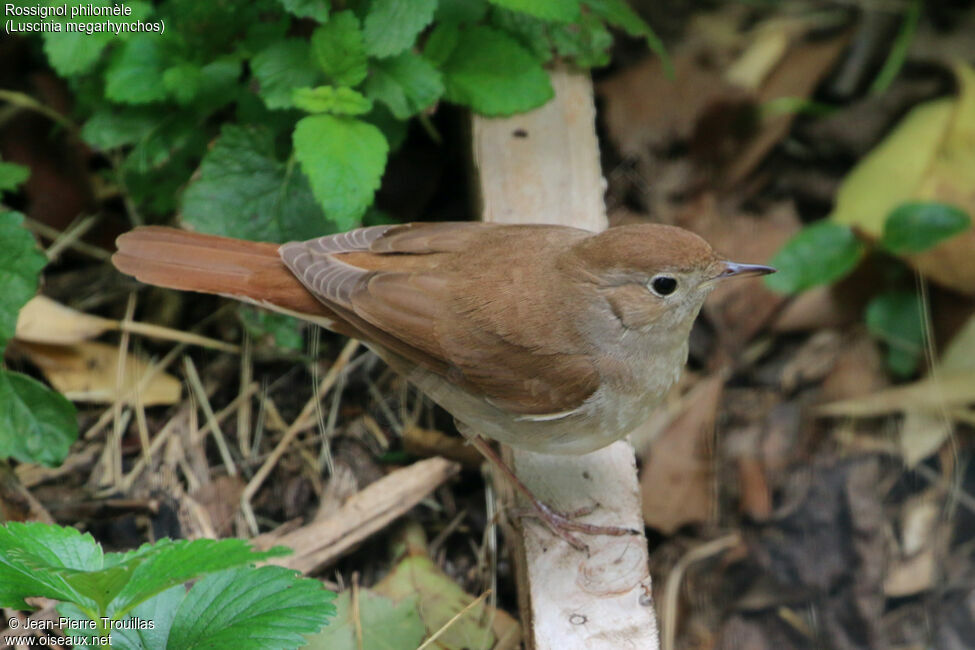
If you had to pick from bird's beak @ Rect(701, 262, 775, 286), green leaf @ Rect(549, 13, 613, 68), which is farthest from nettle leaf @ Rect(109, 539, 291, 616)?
green leaf @ Rect(549, 13, 613, 68)

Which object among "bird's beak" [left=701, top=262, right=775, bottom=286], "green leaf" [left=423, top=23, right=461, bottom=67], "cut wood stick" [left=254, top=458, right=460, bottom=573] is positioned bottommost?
"cut wood stick" [left=254, top=458, right=460, bottom=573]

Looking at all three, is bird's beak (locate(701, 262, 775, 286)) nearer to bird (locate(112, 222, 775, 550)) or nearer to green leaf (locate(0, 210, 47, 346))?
bird (locate(112, 222, 775, 550))

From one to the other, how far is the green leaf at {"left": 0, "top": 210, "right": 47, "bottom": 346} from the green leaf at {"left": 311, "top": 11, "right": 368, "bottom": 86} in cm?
107

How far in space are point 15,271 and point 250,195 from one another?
79 centimetres

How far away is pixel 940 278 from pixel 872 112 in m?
0.97

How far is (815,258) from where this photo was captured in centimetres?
429

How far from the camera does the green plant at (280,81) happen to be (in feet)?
11.0

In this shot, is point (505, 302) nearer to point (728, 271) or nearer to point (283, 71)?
point (728, 271)

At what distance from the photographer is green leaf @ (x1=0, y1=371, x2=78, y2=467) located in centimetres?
335

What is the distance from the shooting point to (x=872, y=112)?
16.0ft

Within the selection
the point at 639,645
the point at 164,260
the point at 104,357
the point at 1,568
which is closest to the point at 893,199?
the point at 639,645

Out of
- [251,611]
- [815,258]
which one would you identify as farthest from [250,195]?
[815,258]

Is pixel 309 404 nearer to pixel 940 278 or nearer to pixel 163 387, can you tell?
pixel 163 387

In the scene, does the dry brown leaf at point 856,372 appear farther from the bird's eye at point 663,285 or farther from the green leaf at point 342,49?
the green leaf at point 342,49
